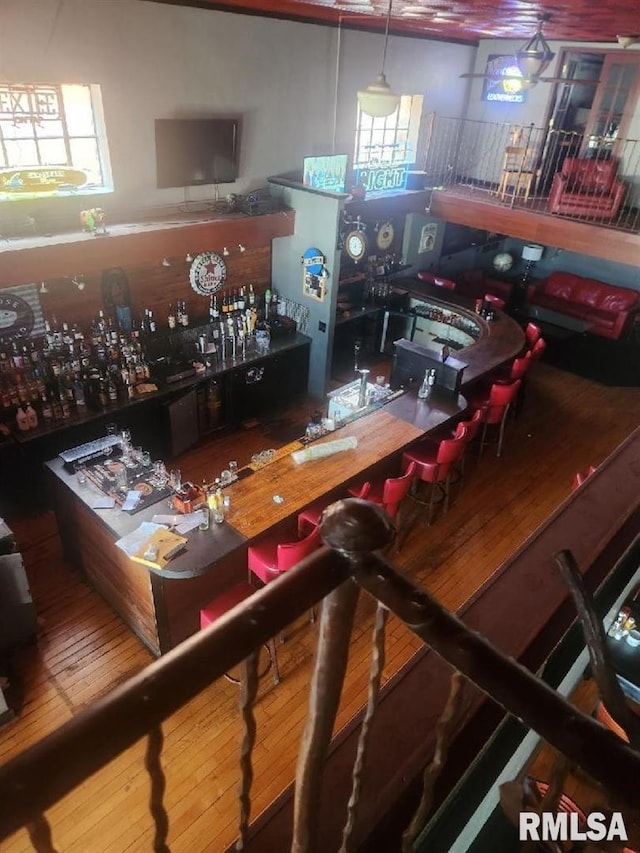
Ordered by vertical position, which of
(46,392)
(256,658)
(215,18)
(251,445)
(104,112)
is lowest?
(251,445)

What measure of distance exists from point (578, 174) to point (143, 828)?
10425 mm

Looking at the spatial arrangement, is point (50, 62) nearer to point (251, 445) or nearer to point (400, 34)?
point (251, 445)

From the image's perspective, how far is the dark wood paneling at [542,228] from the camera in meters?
7.76

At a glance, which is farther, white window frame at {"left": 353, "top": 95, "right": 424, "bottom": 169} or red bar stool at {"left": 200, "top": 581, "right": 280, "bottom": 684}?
white window frame at {"left": 353, "top": 95, "right": 424, "bottom": 169}

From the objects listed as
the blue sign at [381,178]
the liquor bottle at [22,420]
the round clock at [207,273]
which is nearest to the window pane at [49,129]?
the round clock at [207,273]

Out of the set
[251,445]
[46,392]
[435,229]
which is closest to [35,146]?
[46,392]

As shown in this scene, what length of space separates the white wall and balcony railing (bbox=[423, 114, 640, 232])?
1.89 metres

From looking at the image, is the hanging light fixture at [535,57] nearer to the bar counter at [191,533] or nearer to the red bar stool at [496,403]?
the red bar stool at [496,403]

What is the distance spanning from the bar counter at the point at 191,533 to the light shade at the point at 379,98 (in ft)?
10.0

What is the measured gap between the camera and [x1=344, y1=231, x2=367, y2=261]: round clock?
9.27 meters

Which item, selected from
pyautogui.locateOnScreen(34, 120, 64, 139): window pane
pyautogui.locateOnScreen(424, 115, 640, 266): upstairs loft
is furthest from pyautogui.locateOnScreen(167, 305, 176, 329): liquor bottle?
pyautogui.locateOnScreen(424, 115, 640, 266): upstairs loft

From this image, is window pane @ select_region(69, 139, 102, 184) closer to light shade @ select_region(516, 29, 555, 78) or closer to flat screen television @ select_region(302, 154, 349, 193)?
flat screen television @ select_region(302, 154, 349, 193)

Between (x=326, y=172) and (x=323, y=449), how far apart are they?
4.64m

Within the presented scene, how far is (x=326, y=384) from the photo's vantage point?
878 centimetres
